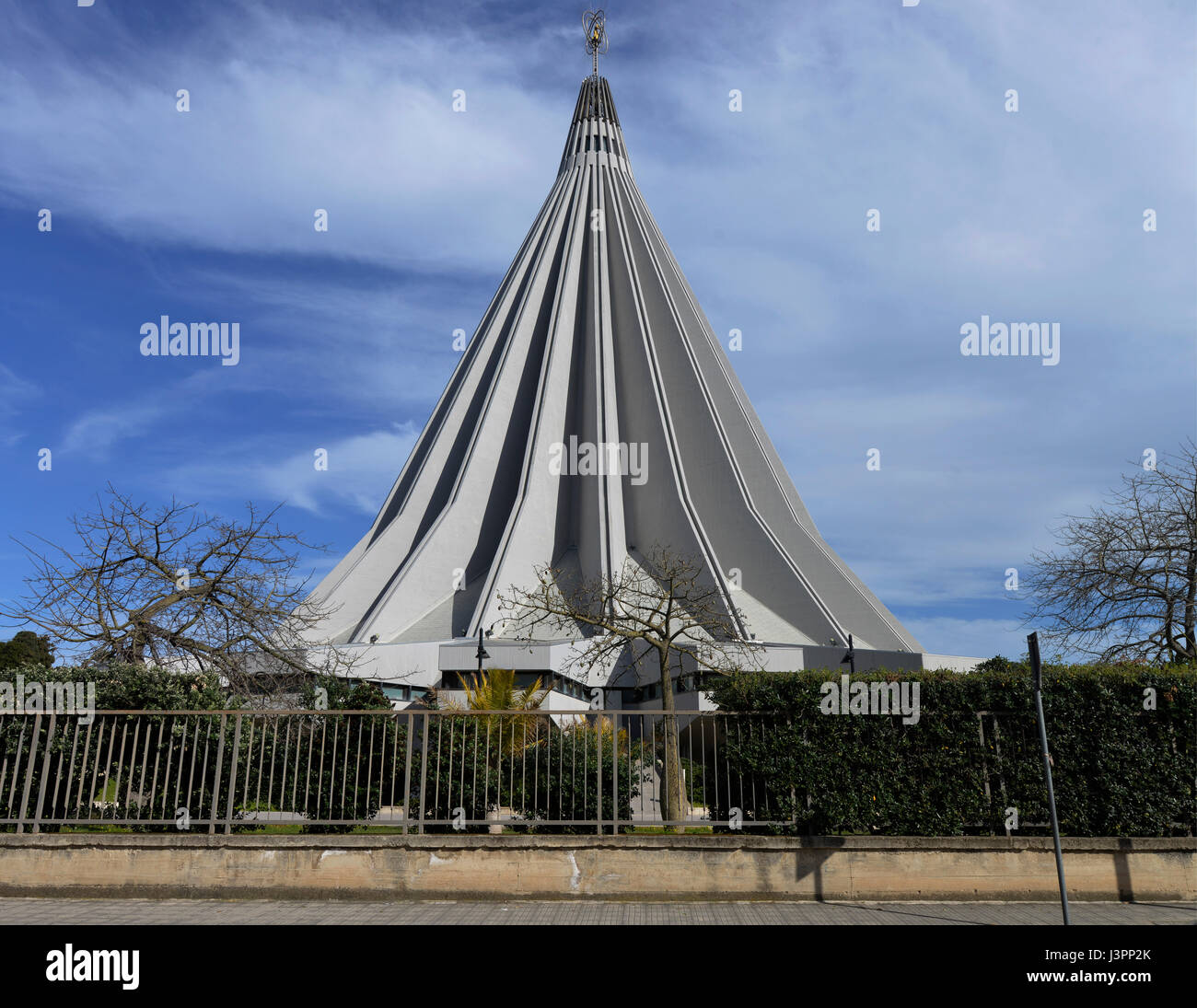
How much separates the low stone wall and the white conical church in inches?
814

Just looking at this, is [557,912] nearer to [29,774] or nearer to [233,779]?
[233,779]

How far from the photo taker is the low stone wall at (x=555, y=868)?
7973 mm

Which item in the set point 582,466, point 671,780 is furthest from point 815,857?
point 582,466

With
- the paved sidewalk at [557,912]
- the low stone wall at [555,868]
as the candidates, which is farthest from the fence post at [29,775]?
the paved sidewalk at [557,912]

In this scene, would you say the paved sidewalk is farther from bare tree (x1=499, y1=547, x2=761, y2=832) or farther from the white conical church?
the white conical church

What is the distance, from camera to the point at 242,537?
11648 millimetres

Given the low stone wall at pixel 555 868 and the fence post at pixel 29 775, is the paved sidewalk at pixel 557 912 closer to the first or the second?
the low stone wall at pixel 555 868

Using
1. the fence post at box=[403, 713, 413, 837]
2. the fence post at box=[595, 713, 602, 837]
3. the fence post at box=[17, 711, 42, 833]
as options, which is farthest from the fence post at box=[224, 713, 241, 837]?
the fence post at box=[595, 713, 602, 837]

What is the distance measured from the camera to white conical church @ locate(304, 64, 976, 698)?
3475cm

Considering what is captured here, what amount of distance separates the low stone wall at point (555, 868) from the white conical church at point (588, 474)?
20.7 metres

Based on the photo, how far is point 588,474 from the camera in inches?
1606

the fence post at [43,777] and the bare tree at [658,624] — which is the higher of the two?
the bare tree at [658,624]

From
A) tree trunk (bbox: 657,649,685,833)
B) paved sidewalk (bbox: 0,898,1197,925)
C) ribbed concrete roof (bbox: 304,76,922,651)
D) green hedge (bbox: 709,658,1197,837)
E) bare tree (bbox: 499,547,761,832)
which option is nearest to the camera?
paved sidewalk (bbox: 0,898,1197,925)

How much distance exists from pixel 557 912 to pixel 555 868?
54cm
